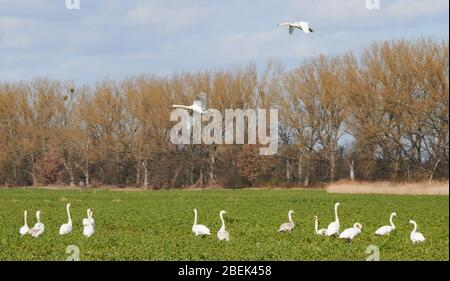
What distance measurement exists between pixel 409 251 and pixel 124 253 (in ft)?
18.8

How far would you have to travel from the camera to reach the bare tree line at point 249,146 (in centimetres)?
5681

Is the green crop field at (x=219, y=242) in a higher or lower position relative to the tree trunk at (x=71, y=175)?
higher

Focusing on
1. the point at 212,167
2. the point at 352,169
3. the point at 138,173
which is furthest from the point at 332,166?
the point at 138,173

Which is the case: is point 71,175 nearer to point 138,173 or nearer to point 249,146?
point 138,173

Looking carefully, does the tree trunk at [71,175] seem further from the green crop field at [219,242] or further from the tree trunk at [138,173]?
the green crop field at [219,242]

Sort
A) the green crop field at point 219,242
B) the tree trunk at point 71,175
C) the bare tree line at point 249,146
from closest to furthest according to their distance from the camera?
the green crop field at point 219,242
the bare tree line at point 249,146
the tree trunk at point 71,175

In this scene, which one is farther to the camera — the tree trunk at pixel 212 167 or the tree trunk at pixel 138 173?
the tree trunk at pixel 138 173

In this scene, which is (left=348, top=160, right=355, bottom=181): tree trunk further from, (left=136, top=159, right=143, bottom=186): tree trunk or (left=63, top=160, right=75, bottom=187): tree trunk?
(left=63, top=160, right=75, bottom=187): tree trunk

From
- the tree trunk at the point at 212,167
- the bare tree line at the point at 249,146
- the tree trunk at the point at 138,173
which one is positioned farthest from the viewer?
the tree trunk at the point at 138,173

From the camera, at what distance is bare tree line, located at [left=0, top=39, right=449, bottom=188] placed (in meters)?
56.8

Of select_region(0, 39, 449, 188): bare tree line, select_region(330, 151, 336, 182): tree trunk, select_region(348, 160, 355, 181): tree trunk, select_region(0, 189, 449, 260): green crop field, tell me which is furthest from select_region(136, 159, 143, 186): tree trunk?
select_region(0, 189, 449, 260): green crop field

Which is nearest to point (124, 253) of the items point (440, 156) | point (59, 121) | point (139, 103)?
point (440, 156)

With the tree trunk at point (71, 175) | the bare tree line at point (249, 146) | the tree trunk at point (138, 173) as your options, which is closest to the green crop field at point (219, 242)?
the bare tree line at point (249, 146)
